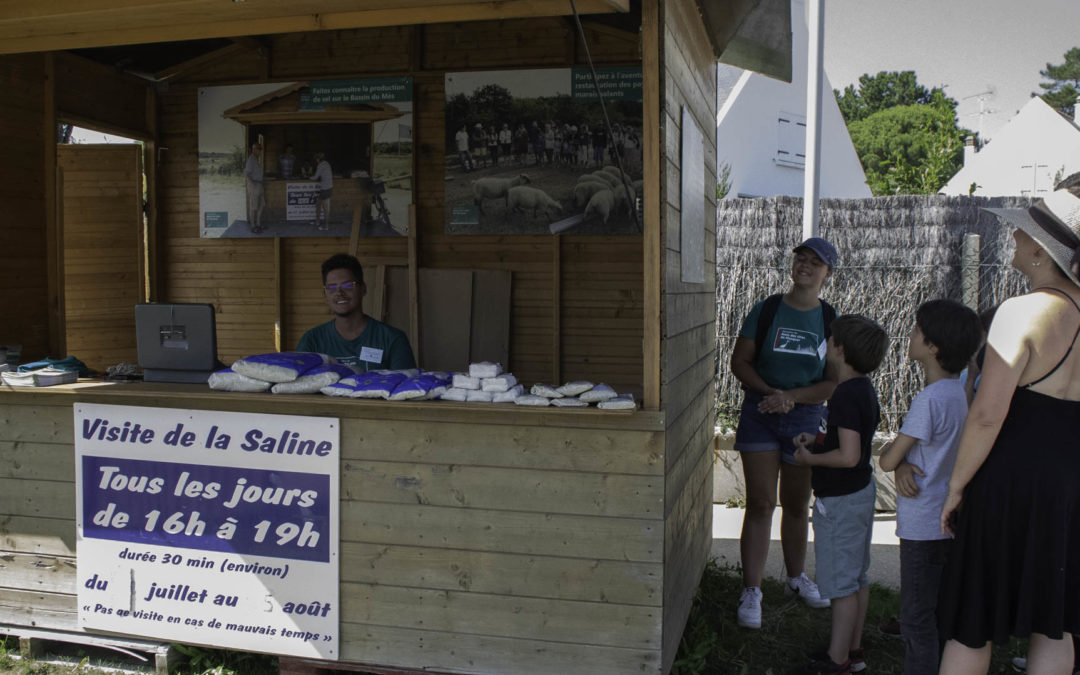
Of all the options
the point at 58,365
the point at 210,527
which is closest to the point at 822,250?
the point at 210,527

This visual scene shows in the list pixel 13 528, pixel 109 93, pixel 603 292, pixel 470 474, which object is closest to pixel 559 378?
pixel 603 292

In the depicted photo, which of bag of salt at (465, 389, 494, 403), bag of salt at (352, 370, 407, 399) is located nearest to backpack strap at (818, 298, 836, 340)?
bag of salt at (465, 389, 494, 403)

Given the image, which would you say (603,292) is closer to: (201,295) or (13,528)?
(201,295)

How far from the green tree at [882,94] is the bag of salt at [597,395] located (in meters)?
62.3

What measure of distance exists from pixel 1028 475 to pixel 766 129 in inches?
885

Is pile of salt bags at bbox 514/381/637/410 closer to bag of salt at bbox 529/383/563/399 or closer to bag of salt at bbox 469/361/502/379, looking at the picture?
bag of salt at bbox 529/383/563/399

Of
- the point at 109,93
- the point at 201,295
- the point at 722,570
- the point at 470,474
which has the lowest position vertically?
the point at 722,570

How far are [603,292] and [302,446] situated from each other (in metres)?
3.23

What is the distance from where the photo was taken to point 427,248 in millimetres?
6465

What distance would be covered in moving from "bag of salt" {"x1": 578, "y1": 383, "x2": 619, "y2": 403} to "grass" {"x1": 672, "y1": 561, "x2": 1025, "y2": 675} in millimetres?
1415

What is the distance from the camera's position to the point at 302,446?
3473 millimetres

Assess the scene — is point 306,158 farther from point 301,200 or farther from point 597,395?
point 597,395

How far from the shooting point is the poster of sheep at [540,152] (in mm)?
6094

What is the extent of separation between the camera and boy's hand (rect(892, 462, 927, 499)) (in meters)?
3.15
